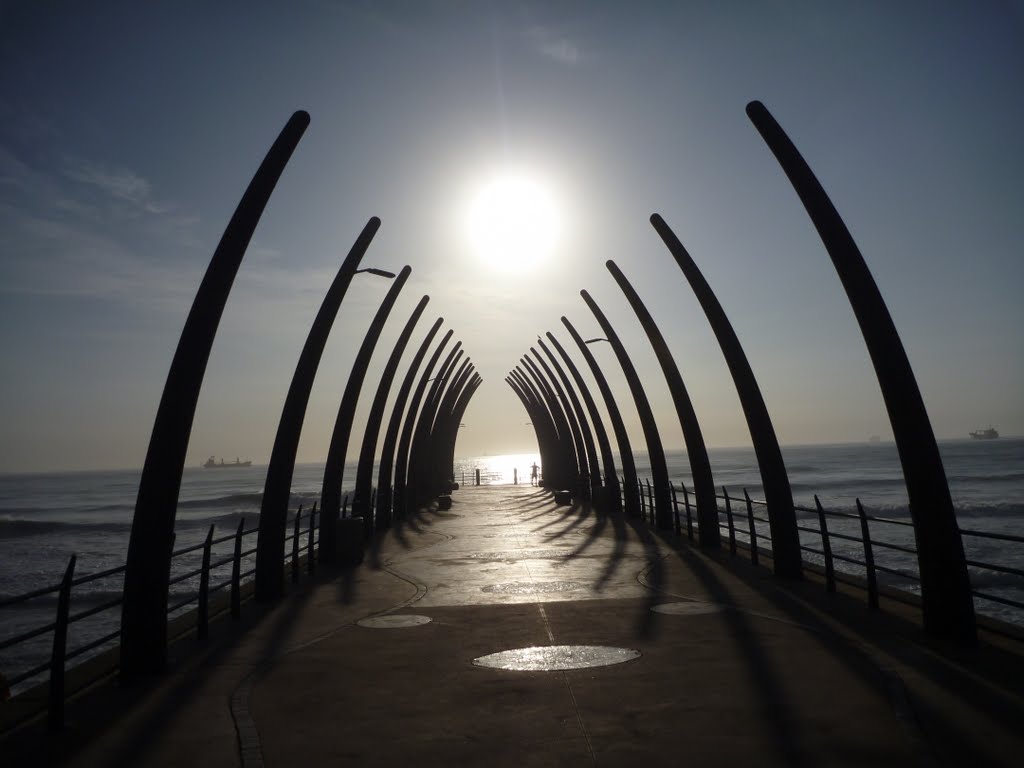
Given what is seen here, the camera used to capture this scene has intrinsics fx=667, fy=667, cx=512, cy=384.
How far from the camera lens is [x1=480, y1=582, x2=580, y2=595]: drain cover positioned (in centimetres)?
1038

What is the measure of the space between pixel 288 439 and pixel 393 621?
13.3 ft

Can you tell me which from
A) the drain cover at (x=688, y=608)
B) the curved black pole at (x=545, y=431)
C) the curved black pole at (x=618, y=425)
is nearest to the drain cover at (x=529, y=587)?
the drain cover at (x=688, y=608)

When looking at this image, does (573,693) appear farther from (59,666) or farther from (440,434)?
(440,434)

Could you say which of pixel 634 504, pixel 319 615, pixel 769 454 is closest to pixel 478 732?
pixel 319 615

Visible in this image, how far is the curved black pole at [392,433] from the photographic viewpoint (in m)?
22.6

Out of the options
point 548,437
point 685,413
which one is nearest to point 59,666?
point 685,413

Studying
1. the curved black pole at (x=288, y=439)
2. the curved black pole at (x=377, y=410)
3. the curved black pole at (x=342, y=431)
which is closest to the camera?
the curved black pole at (x=288, y=439)

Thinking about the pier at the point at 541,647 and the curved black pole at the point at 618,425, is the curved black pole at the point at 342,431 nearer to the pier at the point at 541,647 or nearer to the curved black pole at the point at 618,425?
the pier at the point at 541,647

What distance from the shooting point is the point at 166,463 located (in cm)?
684

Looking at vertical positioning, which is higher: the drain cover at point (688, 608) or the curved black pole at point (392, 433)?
the curved black pole at point (392, 433)

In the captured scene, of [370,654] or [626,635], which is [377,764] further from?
[626,635]

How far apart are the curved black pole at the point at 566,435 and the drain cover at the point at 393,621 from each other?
2603cm

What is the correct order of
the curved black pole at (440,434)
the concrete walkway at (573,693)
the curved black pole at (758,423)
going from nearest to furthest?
the concrete walkway at (573,693) → the curved black pole at (758,423) → the curved black pole at (440,434)

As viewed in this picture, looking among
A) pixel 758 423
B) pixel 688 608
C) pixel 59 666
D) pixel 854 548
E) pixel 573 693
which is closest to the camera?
pixel 59 666
